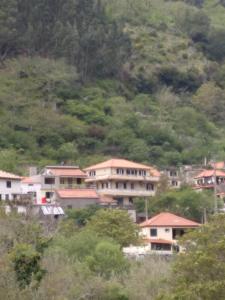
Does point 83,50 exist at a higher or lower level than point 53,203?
higher

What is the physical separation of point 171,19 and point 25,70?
114 feet

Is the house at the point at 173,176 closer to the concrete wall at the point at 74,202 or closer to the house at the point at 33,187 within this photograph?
the concrete wall at the point at 74,202

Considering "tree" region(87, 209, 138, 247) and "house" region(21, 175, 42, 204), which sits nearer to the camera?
"tree" region(87, 209, 138, 247)

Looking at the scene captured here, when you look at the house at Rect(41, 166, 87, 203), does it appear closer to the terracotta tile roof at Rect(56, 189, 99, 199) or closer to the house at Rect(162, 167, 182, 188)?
the terracotta tile roof at Rect(56, 189, 99, 199)

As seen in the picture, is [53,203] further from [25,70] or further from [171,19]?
[171,19]

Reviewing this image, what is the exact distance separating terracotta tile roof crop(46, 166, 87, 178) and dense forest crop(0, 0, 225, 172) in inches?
124

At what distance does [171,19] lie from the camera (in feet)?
356

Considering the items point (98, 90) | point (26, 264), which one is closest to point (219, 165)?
point (98, 90)

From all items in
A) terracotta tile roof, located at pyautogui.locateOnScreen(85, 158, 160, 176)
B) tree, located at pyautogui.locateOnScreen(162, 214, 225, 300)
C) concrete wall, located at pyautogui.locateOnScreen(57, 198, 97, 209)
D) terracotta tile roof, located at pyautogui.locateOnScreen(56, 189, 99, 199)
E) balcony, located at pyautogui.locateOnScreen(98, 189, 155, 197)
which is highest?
terracotta tile roof, located at pyautogui.locateOnScreen(85, 158, 160, 176)

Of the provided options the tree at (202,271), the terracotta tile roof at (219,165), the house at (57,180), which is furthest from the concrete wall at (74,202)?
the tree at (202,271)

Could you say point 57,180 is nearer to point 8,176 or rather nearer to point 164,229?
point 8,176

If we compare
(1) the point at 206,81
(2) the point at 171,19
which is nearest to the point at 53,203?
(1) the point at 206,81

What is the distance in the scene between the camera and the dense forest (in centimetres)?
7131

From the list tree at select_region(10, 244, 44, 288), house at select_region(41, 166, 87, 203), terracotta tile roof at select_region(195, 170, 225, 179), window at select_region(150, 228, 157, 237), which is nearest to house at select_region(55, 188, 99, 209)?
house at select_region(41, 166, 87, 203)
